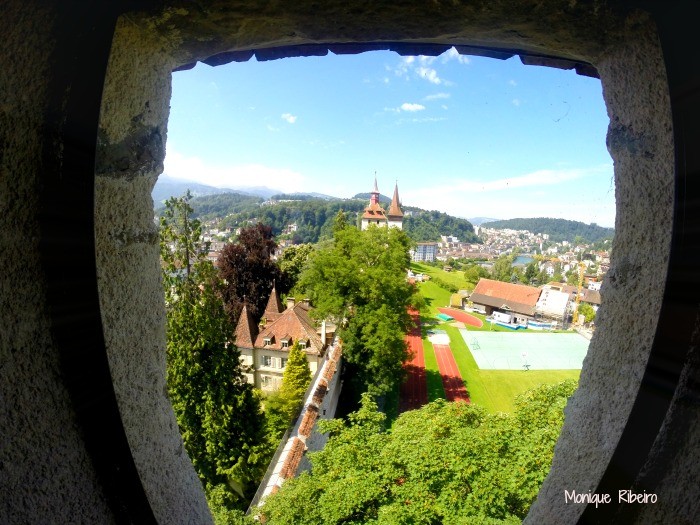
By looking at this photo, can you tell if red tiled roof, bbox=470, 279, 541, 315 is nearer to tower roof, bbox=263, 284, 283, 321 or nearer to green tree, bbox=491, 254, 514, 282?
green tree, bbox=491, 254, 514, 282

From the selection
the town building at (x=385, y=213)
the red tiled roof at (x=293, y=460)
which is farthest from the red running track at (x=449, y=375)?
the town building at (x=385, y=213)

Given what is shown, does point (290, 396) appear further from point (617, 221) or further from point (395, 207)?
point (395, 207)

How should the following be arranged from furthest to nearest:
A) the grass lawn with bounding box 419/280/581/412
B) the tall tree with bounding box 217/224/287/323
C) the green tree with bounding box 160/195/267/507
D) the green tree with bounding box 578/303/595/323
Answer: the green tree with bounding box 578/303/595/323
the tall tree with bounding box 217/224/287/323
the grass lawn with bounding box 419/280/581/412
the green tree with bounding box 160/195/267/507

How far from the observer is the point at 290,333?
19.4 metres

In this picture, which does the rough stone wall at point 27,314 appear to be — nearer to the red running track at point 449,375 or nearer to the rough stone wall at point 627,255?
the rough stone wall at point 627,255

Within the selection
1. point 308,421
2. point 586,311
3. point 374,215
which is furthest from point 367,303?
point 374,215

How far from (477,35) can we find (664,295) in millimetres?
960

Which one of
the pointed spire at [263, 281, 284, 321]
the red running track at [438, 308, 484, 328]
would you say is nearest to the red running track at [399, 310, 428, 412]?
the pointed spire at [263, 281, 284, 321]

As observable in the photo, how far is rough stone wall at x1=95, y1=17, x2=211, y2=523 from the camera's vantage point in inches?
43.2

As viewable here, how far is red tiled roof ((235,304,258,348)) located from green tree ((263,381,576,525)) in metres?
13.2

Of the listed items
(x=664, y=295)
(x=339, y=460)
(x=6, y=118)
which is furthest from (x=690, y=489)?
(x=339, y=460)

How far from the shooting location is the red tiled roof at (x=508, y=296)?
1670 inches

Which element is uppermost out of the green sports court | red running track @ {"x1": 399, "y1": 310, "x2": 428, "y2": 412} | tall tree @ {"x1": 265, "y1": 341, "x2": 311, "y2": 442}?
tall tree @ {"x1": 265, "y1": 341, "x2": 311, "y2": 442}

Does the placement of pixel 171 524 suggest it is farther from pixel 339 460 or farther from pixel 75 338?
pixel 339 460
